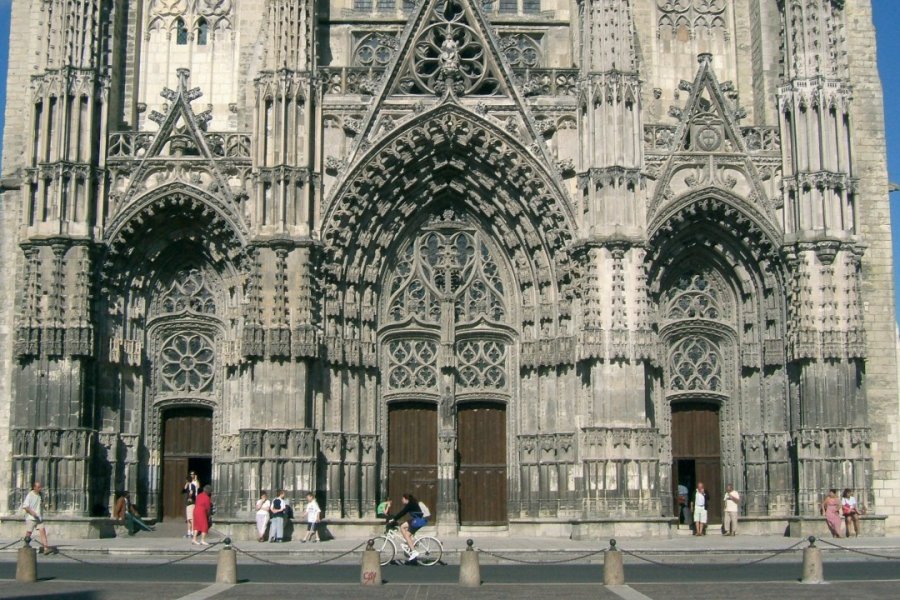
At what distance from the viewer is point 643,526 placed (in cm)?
3062

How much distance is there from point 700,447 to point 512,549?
330 inches

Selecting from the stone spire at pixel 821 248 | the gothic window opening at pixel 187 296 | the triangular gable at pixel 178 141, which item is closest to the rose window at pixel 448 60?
the triangular gable at pixel 178 141

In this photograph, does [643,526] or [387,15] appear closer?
[643,526]

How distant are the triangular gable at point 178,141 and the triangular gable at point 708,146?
438 inches

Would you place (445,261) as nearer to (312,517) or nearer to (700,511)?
(312,517)

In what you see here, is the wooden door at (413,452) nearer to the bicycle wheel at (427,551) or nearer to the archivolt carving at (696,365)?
the archivolt carving at (696,365)

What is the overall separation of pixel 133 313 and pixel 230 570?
13127 mm

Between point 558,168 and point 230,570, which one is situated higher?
point 558,168

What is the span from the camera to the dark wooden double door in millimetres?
33562

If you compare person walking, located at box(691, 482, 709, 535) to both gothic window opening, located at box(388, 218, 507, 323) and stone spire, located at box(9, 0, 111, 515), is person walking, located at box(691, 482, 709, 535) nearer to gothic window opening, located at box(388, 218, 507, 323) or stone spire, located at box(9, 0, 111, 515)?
gothic window opening, located at box(388, 218, 507, 323)

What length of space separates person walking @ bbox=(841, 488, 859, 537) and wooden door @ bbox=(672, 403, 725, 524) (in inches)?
147

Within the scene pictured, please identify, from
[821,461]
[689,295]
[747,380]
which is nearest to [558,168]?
[689,295]

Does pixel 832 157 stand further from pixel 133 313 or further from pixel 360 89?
pixel 133 313

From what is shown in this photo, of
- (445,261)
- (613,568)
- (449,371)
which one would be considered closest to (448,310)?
(445,261)
